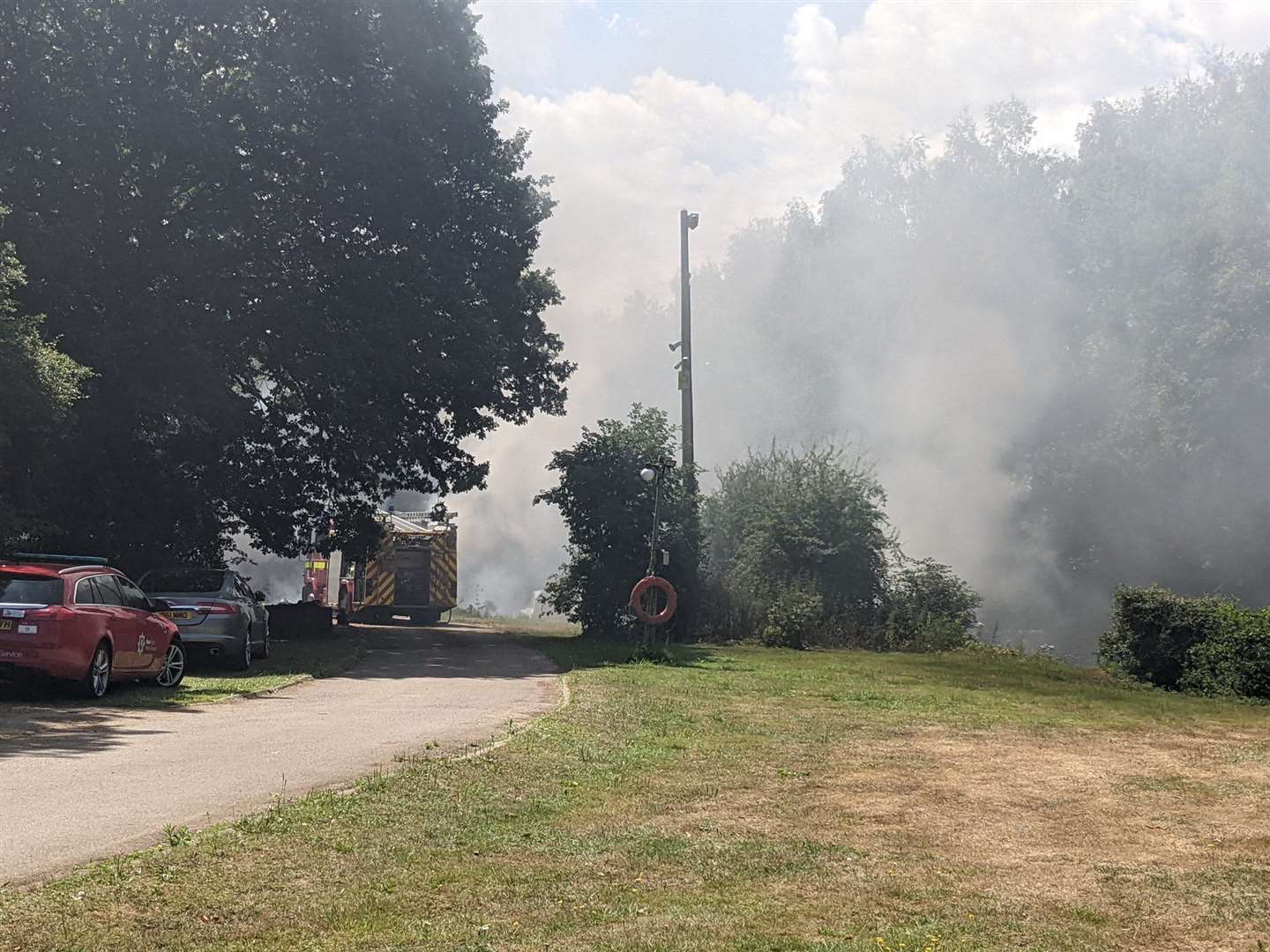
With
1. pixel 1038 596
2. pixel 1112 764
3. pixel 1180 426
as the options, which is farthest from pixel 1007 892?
pixel 1038 596

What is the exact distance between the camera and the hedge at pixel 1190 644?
20.6 m

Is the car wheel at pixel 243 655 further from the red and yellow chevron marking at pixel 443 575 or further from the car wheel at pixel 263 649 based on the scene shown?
the red and yellow chevron marking at pixel 443 575

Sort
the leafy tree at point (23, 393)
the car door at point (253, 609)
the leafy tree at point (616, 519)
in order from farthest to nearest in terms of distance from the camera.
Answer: the leafy tree at point (616, 519) → the car door at point (253, 609) → the leafy tree at point (23, 393)

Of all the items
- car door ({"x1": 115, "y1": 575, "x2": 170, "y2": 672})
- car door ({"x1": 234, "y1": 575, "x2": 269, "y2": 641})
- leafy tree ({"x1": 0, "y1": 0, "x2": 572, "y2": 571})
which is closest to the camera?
car door ({"x1": 115, "y1": 575, "x2": 170, "y2": 672})

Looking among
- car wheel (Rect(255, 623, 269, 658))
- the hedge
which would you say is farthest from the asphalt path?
the hedge

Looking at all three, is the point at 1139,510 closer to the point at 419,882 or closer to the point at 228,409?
the point at 228,409

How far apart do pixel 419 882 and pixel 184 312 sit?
23899 mm

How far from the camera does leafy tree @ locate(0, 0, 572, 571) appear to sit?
27578 mm

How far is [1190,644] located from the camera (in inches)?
891

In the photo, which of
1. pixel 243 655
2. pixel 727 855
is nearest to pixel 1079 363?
pixel 243 655

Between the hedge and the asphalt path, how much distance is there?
9971 millimetres

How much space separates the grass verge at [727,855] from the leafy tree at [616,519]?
66.3 ft

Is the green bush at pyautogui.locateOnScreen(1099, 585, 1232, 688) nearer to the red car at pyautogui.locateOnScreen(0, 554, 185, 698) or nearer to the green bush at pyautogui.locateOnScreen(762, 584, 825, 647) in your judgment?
the green bush at pyautogui.locateOnScreen(762, 584, 825, 647)

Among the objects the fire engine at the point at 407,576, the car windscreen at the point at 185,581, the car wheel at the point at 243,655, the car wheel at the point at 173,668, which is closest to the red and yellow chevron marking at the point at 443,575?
the fire engine at the point at 407,576
